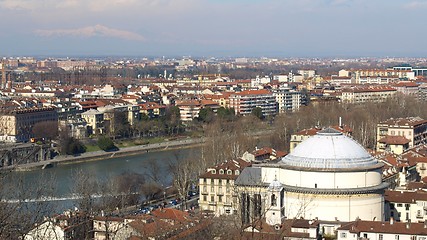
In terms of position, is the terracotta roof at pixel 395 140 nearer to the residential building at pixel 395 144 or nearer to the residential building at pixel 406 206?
the residential building at pixel 395 144

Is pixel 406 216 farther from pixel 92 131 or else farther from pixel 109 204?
pixel 92 131

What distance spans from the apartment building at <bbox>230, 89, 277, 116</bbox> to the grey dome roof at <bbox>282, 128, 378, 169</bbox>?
17.9 m

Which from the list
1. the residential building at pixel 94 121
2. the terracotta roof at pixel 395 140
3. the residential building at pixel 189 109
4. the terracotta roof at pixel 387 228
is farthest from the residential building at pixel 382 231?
the residential building at pixel 189 109

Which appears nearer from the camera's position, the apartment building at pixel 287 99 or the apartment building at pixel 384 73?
the apartment building at pixel 287 99

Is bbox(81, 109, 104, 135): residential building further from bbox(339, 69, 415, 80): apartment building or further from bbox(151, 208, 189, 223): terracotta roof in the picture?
bbox(339, 69, 415, 80): apartment building

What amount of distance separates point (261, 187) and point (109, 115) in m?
13.8

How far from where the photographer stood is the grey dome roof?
875 cm

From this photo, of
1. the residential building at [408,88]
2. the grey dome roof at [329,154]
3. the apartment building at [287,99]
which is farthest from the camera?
the residential building at [408,88]

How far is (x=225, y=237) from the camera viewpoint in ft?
20.5

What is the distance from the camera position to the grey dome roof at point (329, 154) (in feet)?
28.7

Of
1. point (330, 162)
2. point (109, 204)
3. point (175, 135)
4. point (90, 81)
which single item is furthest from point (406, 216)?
point (90, 81)

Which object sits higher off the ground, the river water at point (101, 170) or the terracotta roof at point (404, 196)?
the terracotta roof at point (404, 196)

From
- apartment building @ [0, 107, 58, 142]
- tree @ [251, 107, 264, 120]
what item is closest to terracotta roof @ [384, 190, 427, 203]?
apartment building @ [0, 107, 58, 142]

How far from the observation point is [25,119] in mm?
20688
